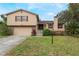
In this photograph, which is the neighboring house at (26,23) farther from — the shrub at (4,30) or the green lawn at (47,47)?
the green lawn at (47,47)

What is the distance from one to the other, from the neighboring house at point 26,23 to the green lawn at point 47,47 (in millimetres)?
236

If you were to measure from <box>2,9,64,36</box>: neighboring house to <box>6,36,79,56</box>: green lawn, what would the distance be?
0.24 meters

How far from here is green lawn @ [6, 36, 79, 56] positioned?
28.6 feet

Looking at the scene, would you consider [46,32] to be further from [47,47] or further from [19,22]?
[19,22]

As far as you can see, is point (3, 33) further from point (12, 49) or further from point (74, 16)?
point (74, 16)

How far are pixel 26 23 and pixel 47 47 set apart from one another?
0.83 meters

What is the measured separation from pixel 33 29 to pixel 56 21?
22.0 inches

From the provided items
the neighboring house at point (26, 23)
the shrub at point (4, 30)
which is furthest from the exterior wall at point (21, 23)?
the shrub at point (4, 30)

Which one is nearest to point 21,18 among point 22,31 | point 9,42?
point 22,31

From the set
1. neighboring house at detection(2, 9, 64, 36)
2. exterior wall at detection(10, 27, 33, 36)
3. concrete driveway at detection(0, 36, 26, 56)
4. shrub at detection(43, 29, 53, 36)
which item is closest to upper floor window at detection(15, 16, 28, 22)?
neighboring house at detection(2, 9, 64, 36)

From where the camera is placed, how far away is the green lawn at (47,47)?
8703 mm

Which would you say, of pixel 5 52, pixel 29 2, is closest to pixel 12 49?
pixel 5 52

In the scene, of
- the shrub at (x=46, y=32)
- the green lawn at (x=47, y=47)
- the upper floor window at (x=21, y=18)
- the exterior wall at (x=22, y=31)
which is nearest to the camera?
the green lawn at (x=47, y=47)

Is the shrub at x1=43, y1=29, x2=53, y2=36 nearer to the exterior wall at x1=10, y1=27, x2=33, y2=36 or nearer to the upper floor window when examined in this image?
the exterior wall at x1=10, y1=27, x2=33, y2=36
